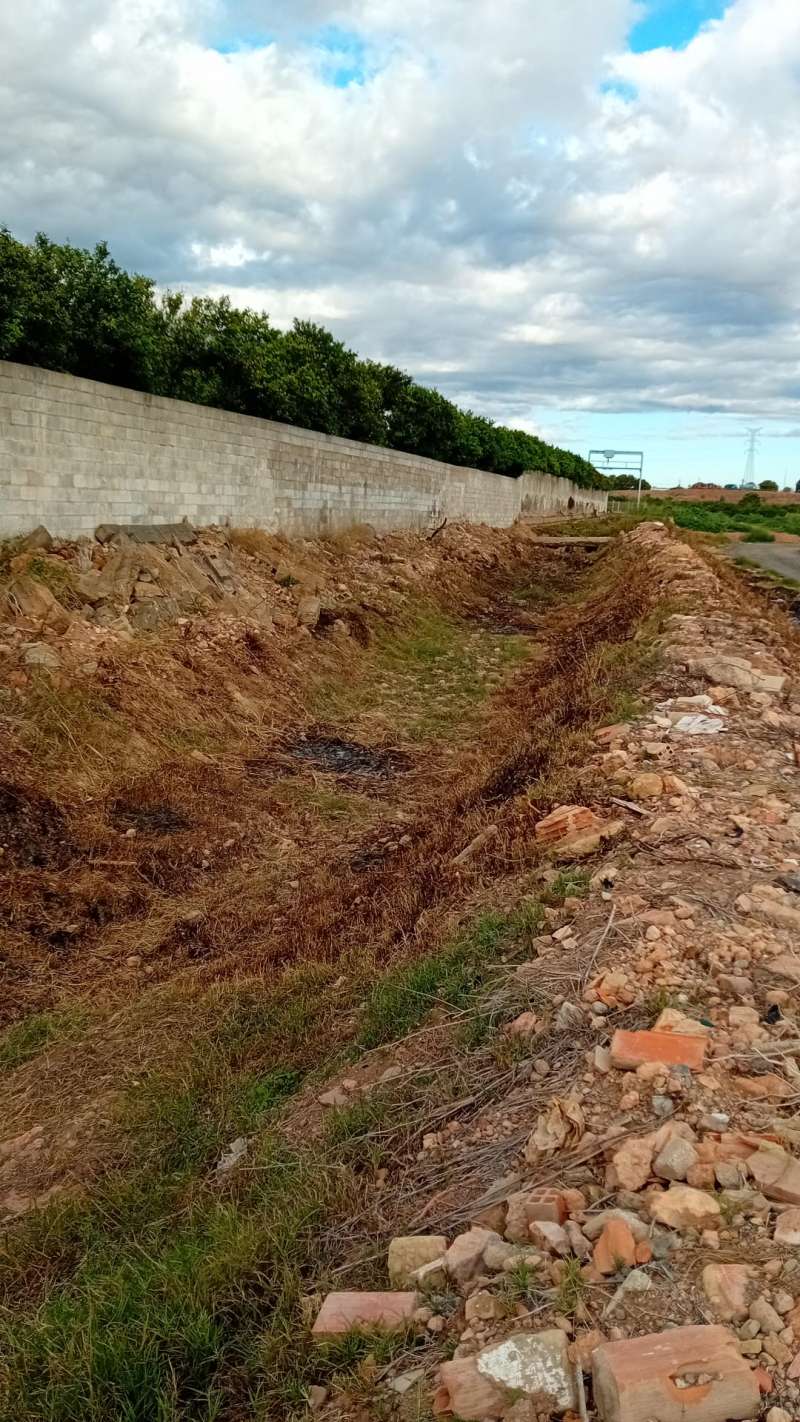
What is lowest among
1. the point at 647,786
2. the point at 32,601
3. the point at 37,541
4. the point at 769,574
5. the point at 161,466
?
the point at 647,786

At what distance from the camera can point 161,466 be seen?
9727 mm

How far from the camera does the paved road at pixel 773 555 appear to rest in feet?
63.1

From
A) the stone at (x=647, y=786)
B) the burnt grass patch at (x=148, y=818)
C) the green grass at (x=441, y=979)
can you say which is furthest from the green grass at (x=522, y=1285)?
the burnt grass patch at (x=148, y=818)

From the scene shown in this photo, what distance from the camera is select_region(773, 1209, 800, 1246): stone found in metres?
1.82

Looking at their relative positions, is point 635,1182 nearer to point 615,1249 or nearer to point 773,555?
point 615,1249

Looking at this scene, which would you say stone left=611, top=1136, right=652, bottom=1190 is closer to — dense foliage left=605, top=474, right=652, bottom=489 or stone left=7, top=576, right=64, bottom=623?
stone left=7, top=576, right=64, bottom=623

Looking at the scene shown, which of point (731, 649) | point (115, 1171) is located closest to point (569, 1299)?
point (115, 1171)

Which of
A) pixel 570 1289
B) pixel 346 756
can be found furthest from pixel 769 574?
pixel 570 1289

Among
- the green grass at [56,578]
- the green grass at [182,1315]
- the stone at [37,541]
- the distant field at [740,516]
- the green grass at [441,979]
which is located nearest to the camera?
the green grass at [182,1315]

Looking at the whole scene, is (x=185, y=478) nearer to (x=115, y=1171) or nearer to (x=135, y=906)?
(x=135, y=906)

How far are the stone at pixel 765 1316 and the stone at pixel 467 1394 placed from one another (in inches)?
19.1

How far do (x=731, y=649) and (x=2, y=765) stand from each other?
588cm

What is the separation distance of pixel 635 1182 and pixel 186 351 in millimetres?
12656

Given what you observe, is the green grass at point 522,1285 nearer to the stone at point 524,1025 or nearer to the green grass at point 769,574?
the stone at point 524,1025
